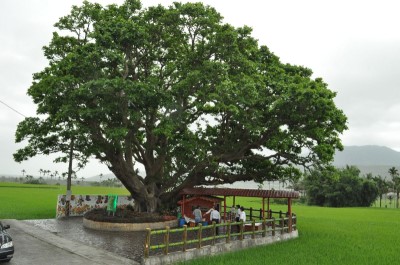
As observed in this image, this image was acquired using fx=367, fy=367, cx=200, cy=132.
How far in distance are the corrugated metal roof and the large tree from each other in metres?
1.67

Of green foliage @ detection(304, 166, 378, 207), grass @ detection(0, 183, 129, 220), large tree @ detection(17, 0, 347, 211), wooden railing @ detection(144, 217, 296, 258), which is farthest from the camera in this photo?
green foliage @ detection(304, 166, 378, 207)

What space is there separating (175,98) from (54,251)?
11.8 metres

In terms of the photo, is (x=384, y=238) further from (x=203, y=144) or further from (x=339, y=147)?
(x=203, y=144)

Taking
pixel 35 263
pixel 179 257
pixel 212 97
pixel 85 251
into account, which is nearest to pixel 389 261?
pixel 179 257

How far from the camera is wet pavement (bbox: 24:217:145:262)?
17273 millimetres

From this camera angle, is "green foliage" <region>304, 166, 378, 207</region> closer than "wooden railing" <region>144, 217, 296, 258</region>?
No

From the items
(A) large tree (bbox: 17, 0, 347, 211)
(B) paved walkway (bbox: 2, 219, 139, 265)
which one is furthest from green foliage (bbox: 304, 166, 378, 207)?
(B) paved walkway (bbox: 2, 219, 139, 265)

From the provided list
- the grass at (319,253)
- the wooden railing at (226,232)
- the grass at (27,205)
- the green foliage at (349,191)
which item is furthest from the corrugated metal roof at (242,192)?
the green foliage at (349,191)

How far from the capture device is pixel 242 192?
24703 millimetres

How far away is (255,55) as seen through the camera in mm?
26609

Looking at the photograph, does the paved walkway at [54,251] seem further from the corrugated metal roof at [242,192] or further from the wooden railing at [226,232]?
the corrugated metal roof at [242,192]

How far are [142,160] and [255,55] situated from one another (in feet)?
38.8

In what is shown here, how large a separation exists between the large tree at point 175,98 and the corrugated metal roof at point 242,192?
1.67 meters

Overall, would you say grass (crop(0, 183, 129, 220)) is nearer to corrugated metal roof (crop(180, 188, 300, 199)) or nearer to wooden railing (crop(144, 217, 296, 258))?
corrugated metal roof (crop(180, 188, 300, 199))
